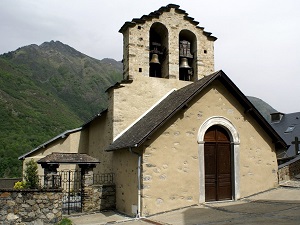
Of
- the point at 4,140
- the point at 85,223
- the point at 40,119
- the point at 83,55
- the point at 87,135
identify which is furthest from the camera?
the point at 83,55

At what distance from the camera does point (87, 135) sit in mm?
16750

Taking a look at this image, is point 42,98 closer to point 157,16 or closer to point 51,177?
point 157,16

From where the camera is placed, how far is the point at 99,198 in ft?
40.9

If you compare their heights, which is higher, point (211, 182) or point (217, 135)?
point (217, 135)

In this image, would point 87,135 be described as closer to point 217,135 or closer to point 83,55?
Result: point 217,135

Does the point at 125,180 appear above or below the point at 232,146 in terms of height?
below

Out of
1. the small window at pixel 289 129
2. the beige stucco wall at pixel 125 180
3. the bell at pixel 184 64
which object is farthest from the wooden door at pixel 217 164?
the small window at pixel 289 129

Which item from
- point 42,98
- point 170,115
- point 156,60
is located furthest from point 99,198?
point 42,98

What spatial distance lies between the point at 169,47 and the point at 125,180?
20.0 ft

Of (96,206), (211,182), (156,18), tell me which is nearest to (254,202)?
(211,182)

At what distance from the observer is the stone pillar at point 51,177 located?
1132 cm

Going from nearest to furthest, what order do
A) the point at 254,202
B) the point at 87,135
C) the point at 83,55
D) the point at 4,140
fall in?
the point at 254,202 < the point at 87,135 < the point at 4,140 < the point at 83,55

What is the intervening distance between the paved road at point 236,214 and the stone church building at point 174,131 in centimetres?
49

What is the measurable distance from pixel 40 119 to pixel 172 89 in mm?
29797
